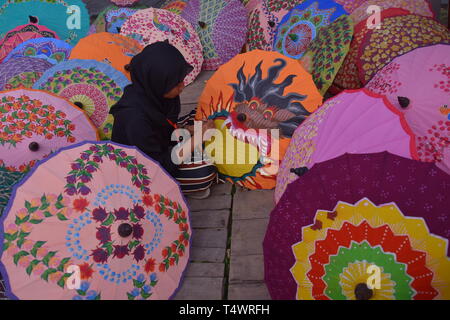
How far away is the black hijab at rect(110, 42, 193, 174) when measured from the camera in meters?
2.32

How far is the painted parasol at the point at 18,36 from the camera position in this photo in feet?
13.4

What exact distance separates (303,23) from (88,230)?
107 inches

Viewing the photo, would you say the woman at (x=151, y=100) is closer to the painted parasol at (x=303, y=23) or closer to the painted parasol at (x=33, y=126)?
the painted parasol at (x=33, y=126)

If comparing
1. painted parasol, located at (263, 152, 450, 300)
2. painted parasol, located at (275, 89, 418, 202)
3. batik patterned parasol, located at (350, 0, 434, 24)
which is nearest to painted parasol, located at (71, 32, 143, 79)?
painted parasol, located at (275, 89, 418, 202)

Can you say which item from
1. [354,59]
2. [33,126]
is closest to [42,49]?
[33,126]

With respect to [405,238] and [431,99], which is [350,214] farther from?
[431,99]

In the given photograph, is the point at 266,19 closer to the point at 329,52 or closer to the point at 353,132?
the point at 329,52

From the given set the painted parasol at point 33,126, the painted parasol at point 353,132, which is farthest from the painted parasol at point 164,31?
the painted parasol at point 353,132

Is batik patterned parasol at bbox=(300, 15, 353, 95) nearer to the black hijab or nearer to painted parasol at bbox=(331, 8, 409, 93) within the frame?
painted parasol at bbox=(331, 8, 409, 93)

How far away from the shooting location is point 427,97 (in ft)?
6.72

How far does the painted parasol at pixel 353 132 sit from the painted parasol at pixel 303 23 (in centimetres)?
160

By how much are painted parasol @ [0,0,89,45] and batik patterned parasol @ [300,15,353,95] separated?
2786 millimetres

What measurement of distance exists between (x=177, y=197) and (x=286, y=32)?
2212 millimetres
